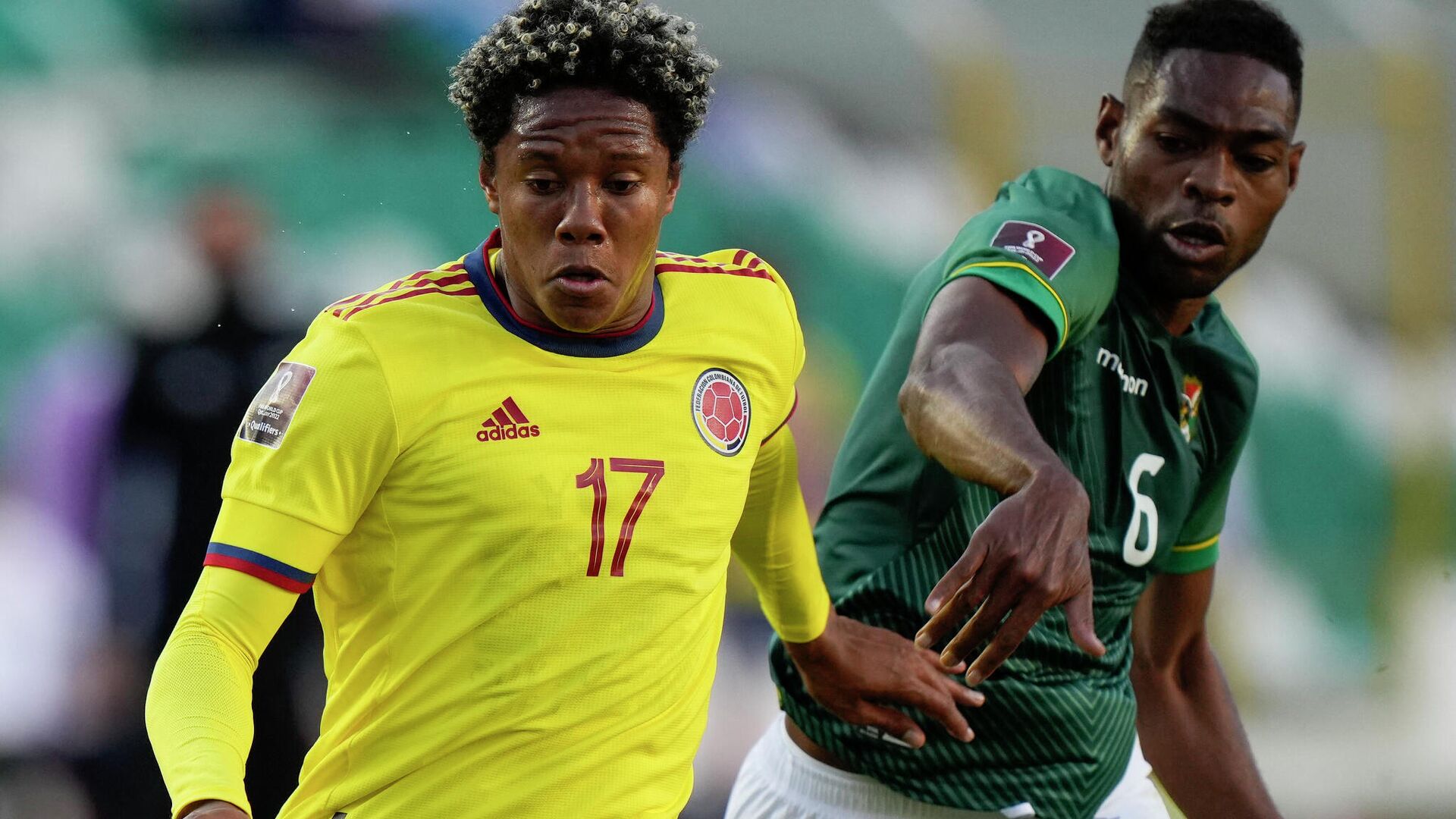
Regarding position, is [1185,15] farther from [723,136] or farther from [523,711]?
[723,136]

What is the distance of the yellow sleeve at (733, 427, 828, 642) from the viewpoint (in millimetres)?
2559

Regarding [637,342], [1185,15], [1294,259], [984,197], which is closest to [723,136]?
[984,197]

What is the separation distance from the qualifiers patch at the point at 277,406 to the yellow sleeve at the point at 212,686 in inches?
6.5

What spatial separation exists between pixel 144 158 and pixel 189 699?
12.4 feet

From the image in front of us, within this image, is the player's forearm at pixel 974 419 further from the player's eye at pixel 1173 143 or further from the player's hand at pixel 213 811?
the player's hand at pixel 213 811

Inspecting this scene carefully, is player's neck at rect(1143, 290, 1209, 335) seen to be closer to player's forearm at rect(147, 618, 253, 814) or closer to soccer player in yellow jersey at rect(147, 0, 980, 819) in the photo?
soccer player in yellow jersey at rect(147, 0, 980, 819)

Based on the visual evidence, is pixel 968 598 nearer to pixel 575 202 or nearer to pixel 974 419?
pixel 974 419

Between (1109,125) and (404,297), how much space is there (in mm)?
1478

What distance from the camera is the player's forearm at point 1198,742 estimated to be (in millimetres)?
3229

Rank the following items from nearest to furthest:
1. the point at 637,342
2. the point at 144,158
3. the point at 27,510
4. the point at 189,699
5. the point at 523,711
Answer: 1. the point at 189,699
2. the point at 523,711
3. the point at 637,342
4. the point at 27,510
5. the point at 144,158

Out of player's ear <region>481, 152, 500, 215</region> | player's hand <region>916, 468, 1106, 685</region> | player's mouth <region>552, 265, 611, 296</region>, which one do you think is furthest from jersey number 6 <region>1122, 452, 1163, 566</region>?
player's ear <region>481, 152, 500, 215</region>

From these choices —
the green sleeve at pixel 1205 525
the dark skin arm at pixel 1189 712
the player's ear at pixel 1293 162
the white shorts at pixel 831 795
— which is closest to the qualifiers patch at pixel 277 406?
the white shorts at pixel 831 795

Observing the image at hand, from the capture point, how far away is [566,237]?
2.10 metres

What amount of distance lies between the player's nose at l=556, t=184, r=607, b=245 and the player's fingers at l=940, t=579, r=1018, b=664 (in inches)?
26.9
